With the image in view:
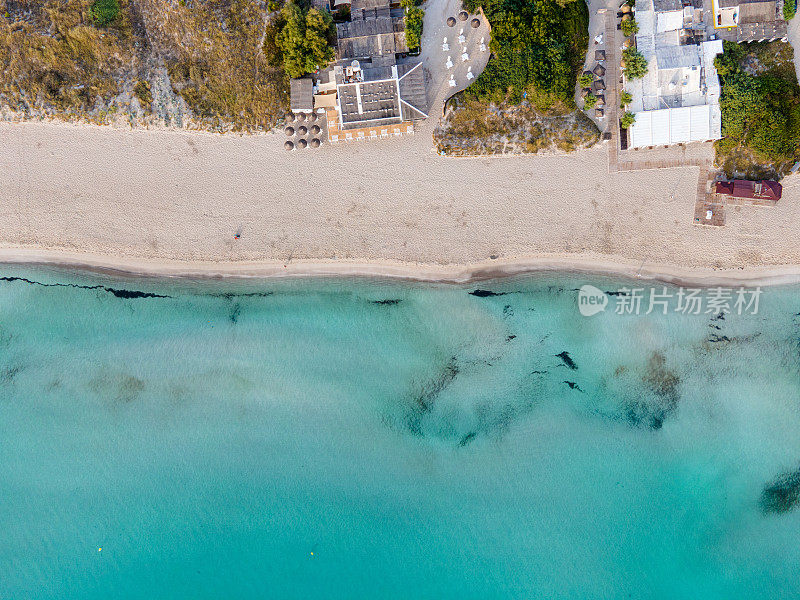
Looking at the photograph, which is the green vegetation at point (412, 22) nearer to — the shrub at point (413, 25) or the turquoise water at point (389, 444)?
the shrub at point (413, 25)

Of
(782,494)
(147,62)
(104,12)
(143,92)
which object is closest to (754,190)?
(782,494)

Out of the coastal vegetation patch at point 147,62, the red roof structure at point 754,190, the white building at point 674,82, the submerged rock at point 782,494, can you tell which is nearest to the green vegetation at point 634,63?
the white building at point 674,82

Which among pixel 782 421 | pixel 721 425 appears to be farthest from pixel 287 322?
pixel 782 421

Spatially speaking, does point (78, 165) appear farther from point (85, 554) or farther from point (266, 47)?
point (85, 554)

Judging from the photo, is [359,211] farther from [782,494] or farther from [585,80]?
[782,494]

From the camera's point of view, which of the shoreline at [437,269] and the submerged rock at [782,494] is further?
the shoreline at [437,269]

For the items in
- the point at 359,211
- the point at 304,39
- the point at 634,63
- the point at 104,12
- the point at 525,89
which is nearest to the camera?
the point at 304,39
